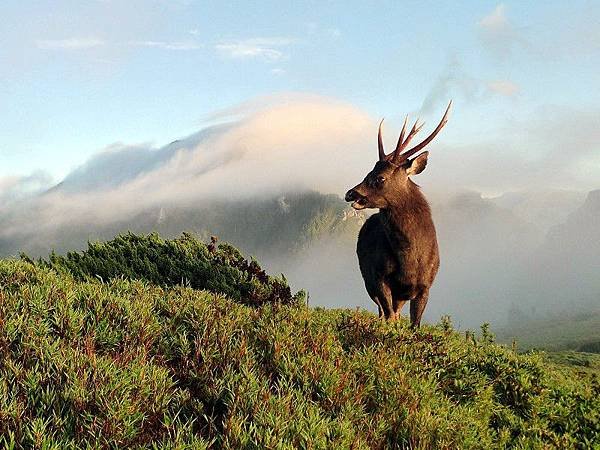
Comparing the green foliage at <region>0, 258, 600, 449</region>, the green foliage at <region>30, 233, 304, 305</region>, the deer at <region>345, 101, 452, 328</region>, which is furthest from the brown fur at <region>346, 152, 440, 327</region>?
the green foliage at <region>0, 258, 600, 449</region>

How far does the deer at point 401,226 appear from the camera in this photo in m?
10.9

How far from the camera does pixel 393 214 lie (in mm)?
11062

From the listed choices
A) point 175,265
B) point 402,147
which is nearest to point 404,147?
point 402,147

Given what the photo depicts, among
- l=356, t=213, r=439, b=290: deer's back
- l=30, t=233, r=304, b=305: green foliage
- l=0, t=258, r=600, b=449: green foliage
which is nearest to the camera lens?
l=0, t=258, r=600, b=449: green foliage

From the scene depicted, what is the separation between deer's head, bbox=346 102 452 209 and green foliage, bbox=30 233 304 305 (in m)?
2.49

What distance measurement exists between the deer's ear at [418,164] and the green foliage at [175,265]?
3609 mm

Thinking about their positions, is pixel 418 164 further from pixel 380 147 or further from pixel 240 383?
pixel 240 383

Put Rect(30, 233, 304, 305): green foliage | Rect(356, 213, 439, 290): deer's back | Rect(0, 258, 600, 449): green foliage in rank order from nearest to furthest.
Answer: Rect(0, 258, 600, 449): green foliage
Rect(356, 213, 439, 290): deer's back
Rect(30, 233, 304, 305): green foliage

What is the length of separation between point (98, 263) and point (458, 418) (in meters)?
9.30

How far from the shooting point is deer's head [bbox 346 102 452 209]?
35.9ft

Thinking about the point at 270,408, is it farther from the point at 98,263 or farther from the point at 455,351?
the point at 98,263

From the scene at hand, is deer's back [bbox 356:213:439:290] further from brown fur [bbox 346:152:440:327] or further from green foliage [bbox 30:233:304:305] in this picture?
green foliage [bbox 30:233:304:305]

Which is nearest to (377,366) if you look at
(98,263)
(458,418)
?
(458,418)

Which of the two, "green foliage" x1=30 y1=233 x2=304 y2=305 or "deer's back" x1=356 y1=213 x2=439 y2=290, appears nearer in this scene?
"deer's back" x1=356 y1=213 x2=439 y2=290
